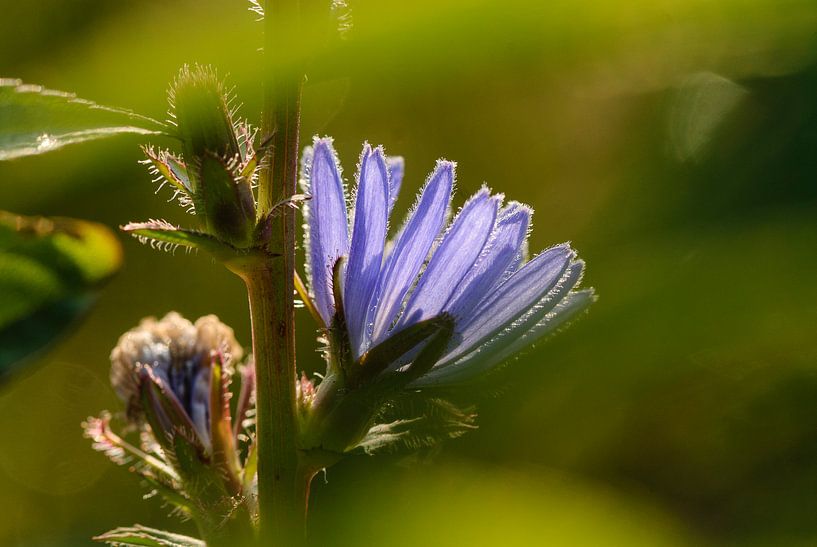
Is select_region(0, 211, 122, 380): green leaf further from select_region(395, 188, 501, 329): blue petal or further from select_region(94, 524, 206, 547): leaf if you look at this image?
select_region(395, 188, 501, 329): blue petal

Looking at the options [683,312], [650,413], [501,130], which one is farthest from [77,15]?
[683,312]

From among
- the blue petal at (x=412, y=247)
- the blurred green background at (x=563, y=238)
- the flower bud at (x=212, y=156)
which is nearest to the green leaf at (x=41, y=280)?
the blurred green background at (x=563, y=238)

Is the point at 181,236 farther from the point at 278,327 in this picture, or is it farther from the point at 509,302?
the point at 509,302

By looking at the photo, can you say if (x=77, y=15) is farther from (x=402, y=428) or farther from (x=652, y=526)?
(x=652, y=526)

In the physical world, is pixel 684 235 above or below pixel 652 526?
above

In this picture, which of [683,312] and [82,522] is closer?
[683,312]

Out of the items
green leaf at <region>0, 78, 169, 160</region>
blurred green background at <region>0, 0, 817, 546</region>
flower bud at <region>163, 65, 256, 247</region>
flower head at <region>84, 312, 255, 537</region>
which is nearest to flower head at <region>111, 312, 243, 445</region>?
flower head at <region>84, 312, 255, 537</region>
